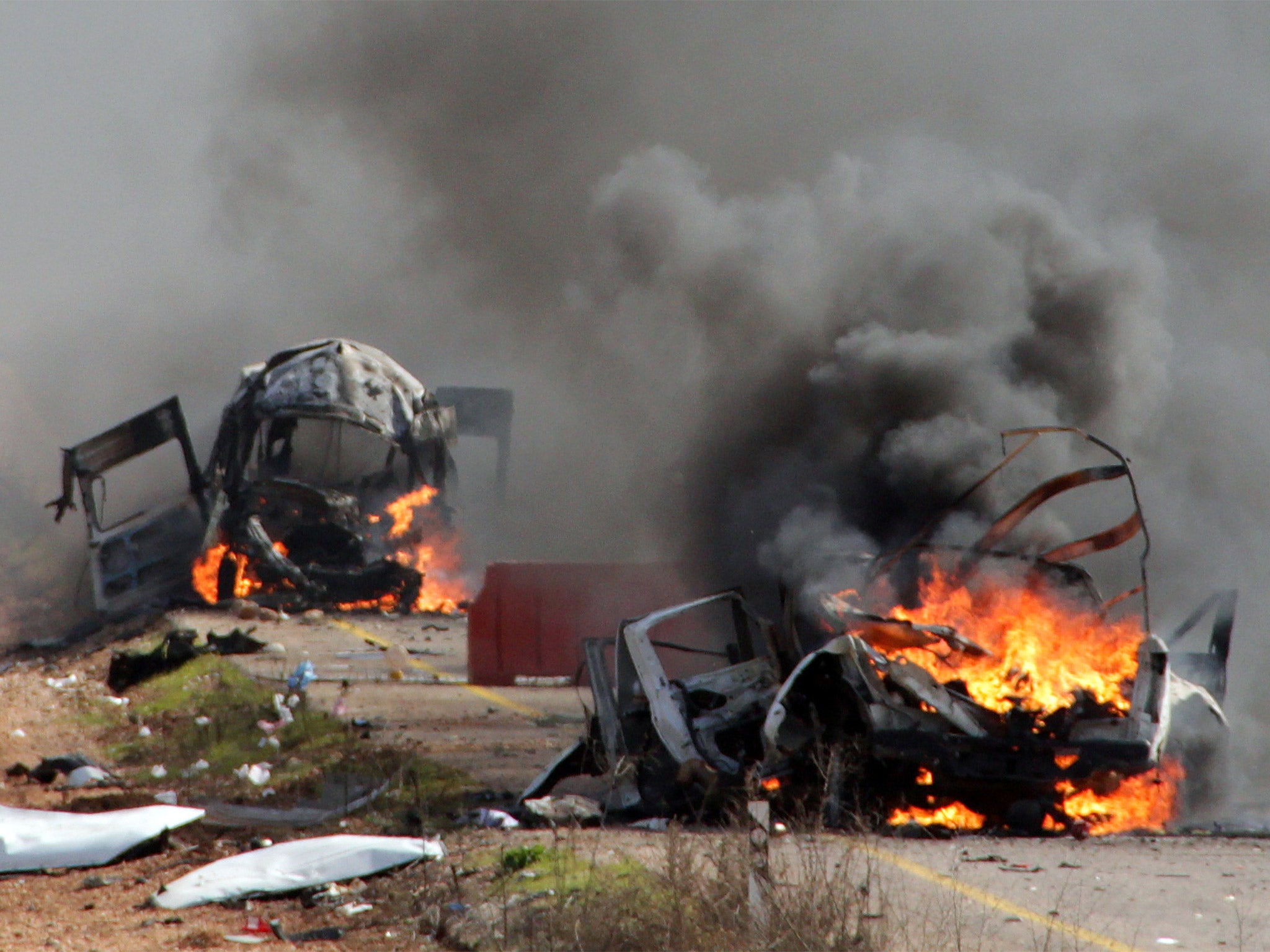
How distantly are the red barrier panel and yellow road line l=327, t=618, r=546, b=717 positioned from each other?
407 millimetres

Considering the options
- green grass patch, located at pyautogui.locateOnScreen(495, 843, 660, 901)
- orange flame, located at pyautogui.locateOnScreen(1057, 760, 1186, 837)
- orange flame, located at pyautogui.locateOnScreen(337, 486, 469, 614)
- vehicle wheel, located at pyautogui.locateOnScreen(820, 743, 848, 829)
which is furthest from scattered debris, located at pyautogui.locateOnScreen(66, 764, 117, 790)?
orange flame, located at pyautogui.locateOnScreen(337, 486, 469, 614)

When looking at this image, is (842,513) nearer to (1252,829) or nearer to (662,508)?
(1252,829)

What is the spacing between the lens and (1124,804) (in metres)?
7.71

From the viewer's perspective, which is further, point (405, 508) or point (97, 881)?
point (405, 508)

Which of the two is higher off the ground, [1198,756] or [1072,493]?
[1072,493]

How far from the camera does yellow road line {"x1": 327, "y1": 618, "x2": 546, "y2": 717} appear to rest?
12.9 metres

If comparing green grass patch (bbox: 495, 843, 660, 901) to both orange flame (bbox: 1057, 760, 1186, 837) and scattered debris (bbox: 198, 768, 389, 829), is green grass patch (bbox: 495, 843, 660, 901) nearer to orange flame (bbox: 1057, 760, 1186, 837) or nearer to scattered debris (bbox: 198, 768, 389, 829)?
scattered debris (bbox: 198, 768, 389, 829)

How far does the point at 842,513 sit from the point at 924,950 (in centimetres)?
613

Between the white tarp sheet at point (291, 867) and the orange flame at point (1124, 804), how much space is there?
127 inches

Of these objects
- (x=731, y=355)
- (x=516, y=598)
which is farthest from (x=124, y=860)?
(x=731, y=355)

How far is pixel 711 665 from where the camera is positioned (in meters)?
13.0

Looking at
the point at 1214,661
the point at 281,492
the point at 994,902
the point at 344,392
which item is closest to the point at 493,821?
the point at 994,902

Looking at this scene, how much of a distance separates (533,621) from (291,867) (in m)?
8.36

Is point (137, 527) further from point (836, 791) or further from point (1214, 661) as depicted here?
point (836, 791)
